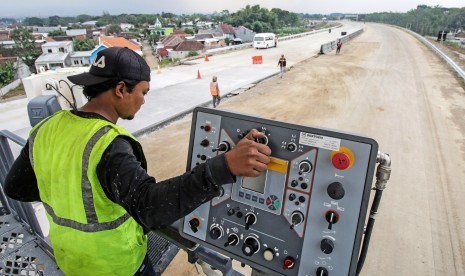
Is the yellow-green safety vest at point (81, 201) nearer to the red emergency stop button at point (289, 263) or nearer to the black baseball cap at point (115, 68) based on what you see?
the black baseball cap at point (115, 68)

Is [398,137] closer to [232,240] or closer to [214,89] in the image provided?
[214,89]

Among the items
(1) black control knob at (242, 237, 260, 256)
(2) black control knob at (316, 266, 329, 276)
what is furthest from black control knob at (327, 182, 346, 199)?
(1) black control knob at (242, 237, 260, 256)

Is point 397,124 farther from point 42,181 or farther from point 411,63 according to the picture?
point 411,63

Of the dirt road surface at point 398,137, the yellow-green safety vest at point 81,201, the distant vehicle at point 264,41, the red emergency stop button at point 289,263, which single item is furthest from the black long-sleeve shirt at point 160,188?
the distant vehicle at point 264,41

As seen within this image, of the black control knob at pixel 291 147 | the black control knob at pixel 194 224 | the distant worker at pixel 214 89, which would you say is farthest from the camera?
the distant worker at pixel 214 89

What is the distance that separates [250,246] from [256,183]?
35 centimetres

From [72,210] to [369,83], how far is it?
15316 mm

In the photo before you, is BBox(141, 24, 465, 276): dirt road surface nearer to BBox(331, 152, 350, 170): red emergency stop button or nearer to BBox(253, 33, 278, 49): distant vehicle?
BBox(331, 152, 350, 170): red emergency stop button

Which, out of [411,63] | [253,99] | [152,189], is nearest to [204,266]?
[152,189]

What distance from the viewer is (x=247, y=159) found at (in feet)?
3.95

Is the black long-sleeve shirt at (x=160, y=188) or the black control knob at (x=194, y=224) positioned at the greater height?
the black long-sleeve shirt at (x=160, y=188)

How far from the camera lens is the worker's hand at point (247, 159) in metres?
1.19

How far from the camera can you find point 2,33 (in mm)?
88500

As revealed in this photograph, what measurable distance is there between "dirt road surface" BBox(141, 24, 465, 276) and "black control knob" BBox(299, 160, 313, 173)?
10.0 ft
